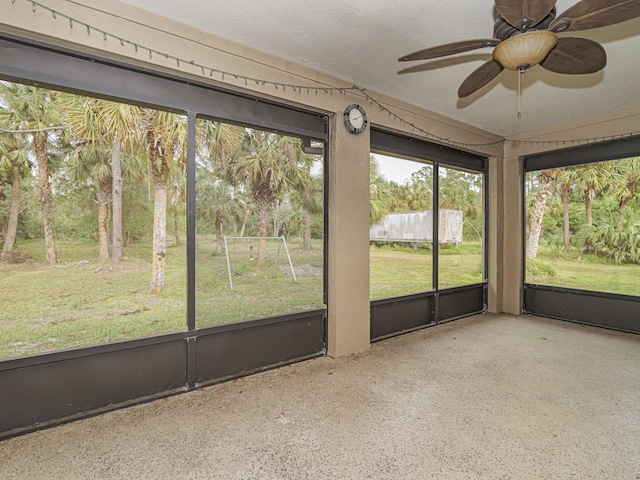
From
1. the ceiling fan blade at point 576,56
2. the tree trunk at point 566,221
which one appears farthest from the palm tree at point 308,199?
the tree trunk at point 566,221

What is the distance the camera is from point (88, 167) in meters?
2.82

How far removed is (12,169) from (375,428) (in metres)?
3.16

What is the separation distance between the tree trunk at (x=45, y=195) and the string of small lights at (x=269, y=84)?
1.06m

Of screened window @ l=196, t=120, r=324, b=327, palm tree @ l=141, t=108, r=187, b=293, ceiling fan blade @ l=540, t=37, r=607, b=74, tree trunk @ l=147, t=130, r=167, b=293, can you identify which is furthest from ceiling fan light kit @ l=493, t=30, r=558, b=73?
tree trunk @ l=147, t=130, r=167, b=293

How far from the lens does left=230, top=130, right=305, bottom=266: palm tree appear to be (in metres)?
3.15

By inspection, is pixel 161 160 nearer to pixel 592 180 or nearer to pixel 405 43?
pixel 405 43

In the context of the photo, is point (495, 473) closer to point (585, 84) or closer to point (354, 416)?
point (354, 416)

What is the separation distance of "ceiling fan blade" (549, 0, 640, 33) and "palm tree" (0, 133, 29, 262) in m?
3.54

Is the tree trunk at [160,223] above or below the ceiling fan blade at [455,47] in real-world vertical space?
below

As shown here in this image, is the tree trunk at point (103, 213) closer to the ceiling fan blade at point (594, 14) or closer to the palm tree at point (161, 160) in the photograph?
the palm tree at point (161, 160)

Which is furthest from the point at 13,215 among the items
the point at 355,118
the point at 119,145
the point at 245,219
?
the point at 355,118

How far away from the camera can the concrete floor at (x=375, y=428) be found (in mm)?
1696

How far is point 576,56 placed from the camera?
1.92m

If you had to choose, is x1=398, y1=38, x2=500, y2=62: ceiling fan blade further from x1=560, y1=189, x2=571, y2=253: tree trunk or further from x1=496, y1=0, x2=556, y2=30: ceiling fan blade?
x1=560, y1=189, x2=571, y2=253: tree trunk
